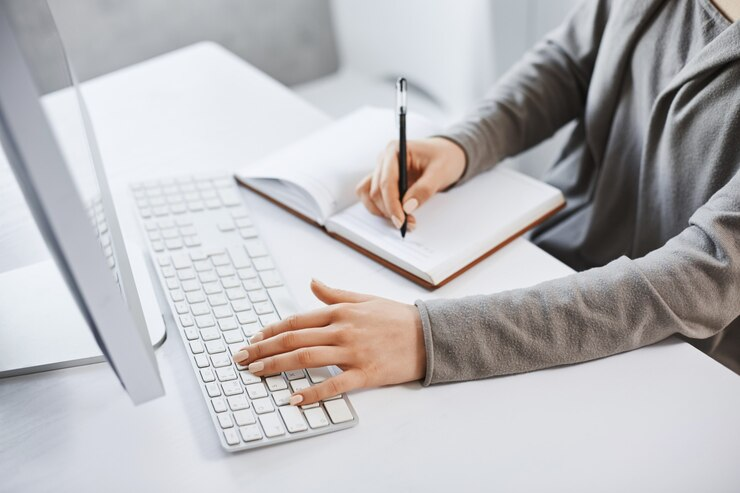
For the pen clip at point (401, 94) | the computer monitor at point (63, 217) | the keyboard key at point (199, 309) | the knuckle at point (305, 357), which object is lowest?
the keyboard key at point (199, 309)

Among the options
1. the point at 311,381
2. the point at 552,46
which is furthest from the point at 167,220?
the point at 552,46

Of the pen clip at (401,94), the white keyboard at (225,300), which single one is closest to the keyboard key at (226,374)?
the white keyboard at (225,300)

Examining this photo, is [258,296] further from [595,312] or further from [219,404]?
[595,312]

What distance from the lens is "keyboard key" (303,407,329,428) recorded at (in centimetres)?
70

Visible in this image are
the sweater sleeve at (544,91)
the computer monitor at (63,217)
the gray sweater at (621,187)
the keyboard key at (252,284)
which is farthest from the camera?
the sweater sleeve at (544,91)

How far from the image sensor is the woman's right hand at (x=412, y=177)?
92cm

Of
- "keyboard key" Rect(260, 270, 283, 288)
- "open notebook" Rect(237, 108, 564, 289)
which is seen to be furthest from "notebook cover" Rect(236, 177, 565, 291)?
"keyboard key" Rect(260, 270, 283, 288)

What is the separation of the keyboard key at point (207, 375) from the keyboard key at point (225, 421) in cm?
5

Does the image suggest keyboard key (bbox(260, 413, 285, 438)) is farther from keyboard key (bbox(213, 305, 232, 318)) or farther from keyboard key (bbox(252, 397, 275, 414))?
keyboard key (bbox(213, 305, 232, 318))

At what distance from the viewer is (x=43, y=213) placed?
1.61 feet

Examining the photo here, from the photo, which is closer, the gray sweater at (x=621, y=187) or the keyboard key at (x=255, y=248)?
the gray sweater at (x=621, y=187)

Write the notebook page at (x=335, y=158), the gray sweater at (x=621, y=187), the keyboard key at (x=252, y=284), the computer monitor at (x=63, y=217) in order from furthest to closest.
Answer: the notebook page at (x=335, y=158) → the keyboard key at (x=252, y=284) → the gray sweater at (x=621, y=187) → the computer monitor at (x=63, y=217)

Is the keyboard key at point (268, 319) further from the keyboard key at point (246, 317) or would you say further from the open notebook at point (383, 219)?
the open notebook at point (383, 219)

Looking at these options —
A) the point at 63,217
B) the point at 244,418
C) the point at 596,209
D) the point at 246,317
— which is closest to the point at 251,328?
the point at 246,317
